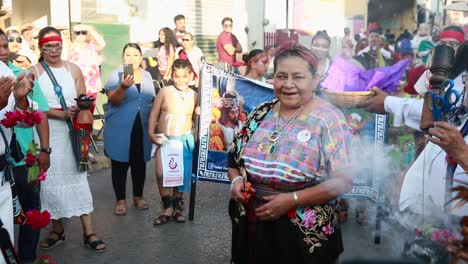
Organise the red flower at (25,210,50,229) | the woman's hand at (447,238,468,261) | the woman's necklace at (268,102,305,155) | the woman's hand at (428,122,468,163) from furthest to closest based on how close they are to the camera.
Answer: the red flower at (25,210,50,229) → the woman's necklace at (268,102,305,155) → the woman's hand at (428,122,468,163) → the woman's hand at (447,238,468,261)

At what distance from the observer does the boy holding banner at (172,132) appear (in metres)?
6.42

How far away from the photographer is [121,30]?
517 inches

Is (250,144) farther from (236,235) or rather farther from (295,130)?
(236,235)

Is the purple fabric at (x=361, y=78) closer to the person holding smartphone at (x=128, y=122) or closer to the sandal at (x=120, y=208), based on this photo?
the person holding smartphone at (x=128, y=122)

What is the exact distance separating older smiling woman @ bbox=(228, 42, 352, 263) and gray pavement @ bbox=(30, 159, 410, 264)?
4.77 feet

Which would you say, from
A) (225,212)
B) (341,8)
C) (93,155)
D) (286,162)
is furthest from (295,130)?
(341,8)

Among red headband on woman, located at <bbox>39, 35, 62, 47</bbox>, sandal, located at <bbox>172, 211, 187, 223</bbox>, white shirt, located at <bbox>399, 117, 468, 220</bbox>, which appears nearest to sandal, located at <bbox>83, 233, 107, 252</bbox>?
sandal, located at <bbox>172, 211, 187, 223</bbox>

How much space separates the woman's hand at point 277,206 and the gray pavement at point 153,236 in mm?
1576

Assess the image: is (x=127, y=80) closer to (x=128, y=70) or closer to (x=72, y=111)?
(x=128, y=70)

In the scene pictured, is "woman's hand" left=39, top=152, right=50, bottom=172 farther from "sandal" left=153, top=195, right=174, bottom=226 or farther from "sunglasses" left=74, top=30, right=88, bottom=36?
"sunglasses" left=74, top=30, right=88, bottom=36

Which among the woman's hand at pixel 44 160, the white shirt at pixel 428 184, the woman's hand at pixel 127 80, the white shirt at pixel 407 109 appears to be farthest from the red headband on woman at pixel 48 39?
the white shirt at pixel 428 184

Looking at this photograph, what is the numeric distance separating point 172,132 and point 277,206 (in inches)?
137

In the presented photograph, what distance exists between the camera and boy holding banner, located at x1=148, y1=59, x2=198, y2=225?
21.1ft

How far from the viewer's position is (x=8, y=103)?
3.82 m
